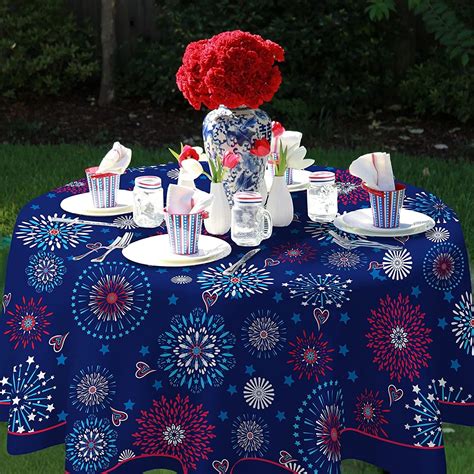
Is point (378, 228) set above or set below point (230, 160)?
below

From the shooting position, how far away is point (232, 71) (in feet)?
10.1

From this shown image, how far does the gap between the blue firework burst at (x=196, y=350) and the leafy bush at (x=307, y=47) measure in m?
6.92

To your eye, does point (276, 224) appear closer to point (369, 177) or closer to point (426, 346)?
point (369, 177)

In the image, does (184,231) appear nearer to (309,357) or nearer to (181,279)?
(181,279)

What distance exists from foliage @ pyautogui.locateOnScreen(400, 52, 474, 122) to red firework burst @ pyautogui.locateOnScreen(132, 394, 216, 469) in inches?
289

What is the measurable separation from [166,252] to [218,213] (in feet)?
0.94

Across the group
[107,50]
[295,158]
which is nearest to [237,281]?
[295,158]

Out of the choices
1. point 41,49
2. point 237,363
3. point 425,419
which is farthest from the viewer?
point 41,49

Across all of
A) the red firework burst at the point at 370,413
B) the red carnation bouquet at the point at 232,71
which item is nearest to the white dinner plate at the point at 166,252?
the red carnation bouquet at the point at 232,71

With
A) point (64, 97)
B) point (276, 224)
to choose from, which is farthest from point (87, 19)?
point (276, 224)

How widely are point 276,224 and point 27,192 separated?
424cm

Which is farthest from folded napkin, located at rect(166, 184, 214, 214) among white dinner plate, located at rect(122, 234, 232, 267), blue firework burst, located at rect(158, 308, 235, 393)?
blue firework burst, located at rect(158, 308, 235, 393)

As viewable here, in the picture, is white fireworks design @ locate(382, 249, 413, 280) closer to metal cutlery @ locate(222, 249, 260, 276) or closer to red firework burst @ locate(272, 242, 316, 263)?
red firework burst @ locate(272, 242, 316, 263)

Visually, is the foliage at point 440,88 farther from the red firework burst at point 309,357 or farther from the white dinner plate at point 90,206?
the red firework burst at point 309,357
